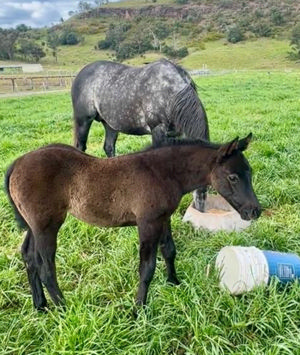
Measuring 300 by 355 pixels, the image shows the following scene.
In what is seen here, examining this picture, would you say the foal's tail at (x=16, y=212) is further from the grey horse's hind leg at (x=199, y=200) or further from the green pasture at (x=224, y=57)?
the green pasture at (x=224, y=57)

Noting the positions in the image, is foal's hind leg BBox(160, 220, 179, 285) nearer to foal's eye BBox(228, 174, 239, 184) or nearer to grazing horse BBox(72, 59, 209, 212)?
foal's eye BBox(228, 174, 239, 184)

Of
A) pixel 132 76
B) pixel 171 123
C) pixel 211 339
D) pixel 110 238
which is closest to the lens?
pixel 211 339

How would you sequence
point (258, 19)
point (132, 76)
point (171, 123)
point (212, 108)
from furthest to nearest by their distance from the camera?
point (258, 19)
point (212, 108)
point (132, 76)
point (171, 123)

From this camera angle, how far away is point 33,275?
3838 millimetres

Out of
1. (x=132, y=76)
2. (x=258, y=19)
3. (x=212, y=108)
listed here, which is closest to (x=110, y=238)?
(x=132, y=76)

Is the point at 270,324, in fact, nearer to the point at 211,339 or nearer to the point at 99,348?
the point at 211,339

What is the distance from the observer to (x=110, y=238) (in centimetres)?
503

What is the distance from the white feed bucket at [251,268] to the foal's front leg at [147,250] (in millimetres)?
671

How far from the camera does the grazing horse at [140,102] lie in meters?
5.89

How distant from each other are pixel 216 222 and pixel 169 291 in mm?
1593

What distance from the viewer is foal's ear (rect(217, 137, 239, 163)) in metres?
3.43

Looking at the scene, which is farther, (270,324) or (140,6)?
(140,6)

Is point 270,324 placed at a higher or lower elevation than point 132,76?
lower

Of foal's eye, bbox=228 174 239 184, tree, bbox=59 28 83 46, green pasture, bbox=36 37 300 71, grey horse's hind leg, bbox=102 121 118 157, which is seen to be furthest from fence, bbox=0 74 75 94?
tree, bbox=59 28 83 46
